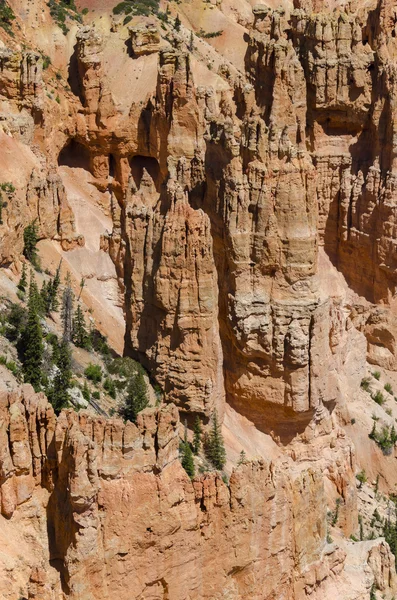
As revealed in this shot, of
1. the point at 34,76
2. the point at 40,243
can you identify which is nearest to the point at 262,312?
the point at 40,243

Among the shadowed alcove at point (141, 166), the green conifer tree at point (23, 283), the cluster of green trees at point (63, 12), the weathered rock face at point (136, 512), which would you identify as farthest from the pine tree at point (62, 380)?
the cluster of green trees at point (63, 12)

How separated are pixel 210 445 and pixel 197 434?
118 cm

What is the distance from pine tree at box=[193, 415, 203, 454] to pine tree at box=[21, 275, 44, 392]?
636 cm

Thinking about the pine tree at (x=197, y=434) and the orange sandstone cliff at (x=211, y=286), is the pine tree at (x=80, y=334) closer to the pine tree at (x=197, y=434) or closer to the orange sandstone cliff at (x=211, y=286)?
the orange sandstone cliff at (x=211, y=286)

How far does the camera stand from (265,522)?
→ 41688 millimetres

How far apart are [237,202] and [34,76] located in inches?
912

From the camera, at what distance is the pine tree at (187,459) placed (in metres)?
45.0

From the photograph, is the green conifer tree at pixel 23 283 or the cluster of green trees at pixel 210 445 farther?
the green conifer tree at pixel 23 283

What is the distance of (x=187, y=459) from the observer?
1794 inches

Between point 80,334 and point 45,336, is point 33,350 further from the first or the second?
point 80,334

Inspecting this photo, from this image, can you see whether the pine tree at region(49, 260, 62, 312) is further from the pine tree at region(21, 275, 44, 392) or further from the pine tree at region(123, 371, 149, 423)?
the pine tree at region(123, 371, 149, 423)

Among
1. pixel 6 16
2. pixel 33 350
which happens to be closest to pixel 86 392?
→ pixel 33 350

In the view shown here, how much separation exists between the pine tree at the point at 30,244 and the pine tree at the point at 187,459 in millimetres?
19534

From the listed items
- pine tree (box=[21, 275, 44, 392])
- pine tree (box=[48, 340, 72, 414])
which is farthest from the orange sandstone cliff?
pine tree (box=[21, 275, 44, 392])
